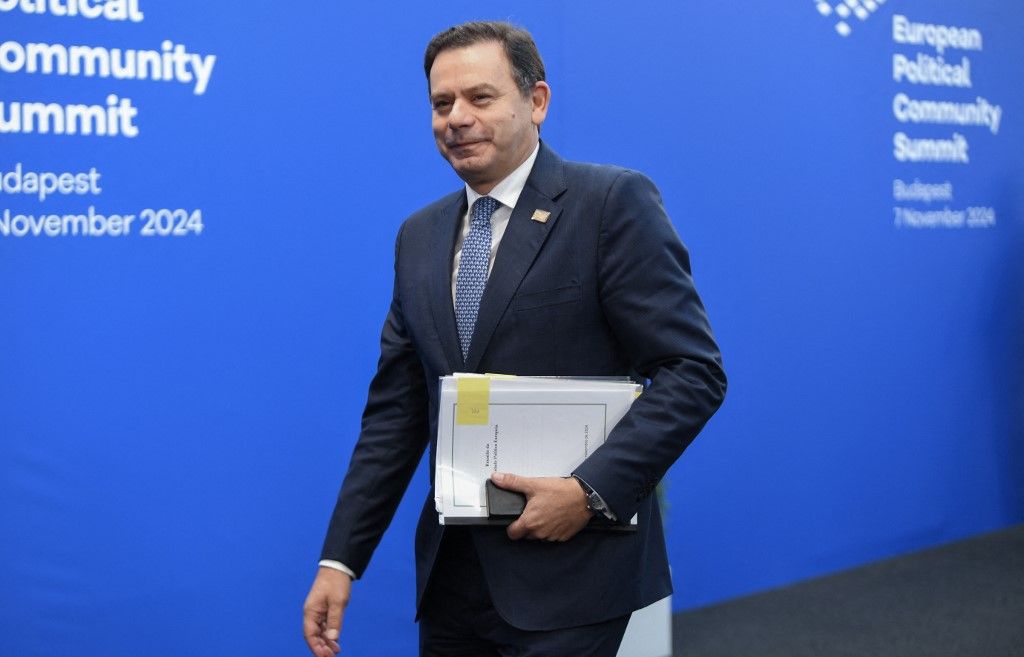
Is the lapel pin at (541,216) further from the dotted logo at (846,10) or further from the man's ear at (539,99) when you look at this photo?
the dotted logo at (846,10)

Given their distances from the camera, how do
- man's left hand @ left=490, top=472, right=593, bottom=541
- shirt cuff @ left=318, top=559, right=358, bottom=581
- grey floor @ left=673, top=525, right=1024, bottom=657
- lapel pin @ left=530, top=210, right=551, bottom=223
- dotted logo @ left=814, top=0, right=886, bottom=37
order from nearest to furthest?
man's left hand @ left=490, top=472, right=593, bottom=541 < lapel pin @ left=530, top=210, right=551, bottom=223 < shirt cuff @ left=318, top=559, right=358, bottom=581 < grey floor @ left=673, top=525, right=1024, bottom=657 < dotted logo @ left=814, top=0, right=886, bottom=37

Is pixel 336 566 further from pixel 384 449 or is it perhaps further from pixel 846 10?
pixel 846 10

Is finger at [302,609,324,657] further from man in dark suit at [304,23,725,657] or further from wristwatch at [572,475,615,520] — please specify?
wristwatch at [572,475,615,520]

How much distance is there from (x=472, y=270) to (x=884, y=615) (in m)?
3.09

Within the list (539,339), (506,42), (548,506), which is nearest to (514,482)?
(548,506)

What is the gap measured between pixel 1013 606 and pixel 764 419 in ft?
3.67

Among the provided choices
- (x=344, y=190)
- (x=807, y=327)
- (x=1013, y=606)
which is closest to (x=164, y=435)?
(x=344, y=190)

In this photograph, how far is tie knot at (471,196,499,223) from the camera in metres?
1.76

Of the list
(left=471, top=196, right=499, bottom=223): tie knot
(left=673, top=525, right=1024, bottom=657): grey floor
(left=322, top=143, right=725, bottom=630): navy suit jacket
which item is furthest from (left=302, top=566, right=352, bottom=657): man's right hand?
(left=673, top=525, right=1024, bottom=657): grey floor

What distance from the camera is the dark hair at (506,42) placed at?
1717mm

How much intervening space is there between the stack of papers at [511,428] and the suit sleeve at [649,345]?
0.04m

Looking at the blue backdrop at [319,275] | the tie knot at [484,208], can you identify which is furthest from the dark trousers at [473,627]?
the blue backdrop at [319,275]

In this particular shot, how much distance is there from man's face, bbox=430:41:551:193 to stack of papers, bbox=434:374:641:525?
331mm

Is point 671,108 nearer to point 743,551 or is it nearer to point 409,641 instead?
point 743,551
